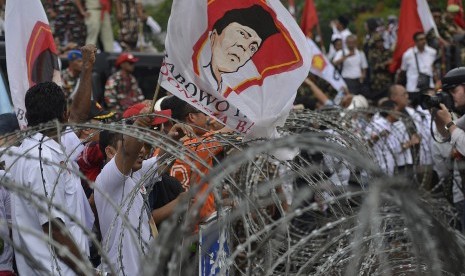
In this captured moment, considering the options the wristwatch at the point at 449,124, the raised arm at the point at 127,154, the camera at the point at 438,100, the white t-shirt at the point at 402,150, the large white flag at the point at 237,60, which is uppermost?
the large white flag at the point at 237,60

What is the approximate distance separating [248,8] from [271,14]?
15 cm

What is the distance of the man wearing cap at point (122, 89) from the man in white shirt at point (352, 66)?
16.5 feet

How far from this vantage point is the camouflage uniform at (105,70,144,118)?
11117mm

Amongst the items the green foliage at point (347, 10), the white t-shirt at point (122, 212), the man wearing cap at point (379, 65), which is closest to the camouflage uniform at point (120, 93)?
the man wearing cap at point (379, 65)

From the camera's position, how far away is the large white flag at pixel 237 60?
6.15 meters

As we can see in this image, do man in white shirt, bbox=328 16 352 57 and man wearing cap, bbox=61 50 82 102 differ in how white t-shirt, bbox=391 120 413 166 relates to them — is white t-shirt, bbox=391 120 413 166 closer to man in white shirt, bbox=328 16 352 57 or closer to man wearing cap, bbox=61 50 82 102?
man wearing cap, bbox=61 50 82 102

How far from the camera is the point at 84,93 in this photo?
6582mm

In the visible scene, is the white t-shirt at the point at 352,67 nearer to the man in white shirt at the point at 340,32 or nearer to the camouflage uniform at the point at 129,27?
the man in white shirt at the point at 340,32

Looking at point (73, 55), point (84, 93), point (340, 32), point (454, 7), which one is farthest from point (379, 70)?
point (84, 93)

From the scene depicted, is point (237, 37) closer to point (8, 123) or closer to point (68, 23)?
point (8, 123)

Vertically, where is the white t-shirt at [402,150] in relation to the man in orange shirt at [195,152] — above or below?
below

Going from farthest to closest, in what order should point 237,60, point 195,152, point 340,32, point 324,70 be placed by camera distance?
1. point 340,32
2. point 324,70
3. point 237,60
4. point 195,152

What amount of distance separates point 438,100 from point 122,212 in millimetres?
3375

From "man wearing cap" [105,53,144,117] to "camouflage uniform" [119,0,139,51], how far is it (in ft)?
10.2
